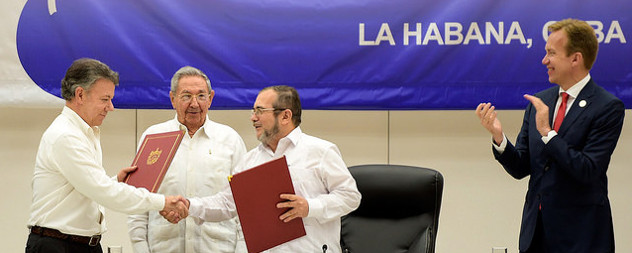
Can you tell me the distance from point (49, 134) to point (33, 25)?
1.81m

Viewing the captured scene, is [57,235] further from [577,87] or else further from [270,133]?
[577,87]

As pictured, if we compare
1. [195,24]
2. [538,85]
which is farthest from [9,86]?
[538,85]

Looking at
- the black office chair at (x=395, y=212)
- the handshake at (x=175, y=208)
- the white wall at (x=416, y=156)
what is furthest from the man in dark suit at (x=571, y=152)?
the white wall at (x=416, y=156)

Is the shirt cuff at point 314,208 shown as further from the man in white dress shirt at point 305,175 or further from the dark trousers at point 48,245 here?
the dark trousers at point 48,245

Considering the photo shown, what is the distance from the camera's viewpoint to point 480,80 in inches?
174

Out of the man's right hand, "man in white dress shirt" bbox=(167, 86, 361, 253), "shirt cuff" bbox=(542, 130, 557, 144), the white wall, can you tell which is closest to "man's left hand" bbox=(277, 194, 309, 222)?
"man in white dress shirt" bbox=(167, 86, 361, 253)

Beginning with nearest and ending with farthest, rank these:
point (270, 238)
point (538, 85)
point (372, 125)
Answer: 1. point (270, 238)
2. point (538, 85)
3. point (372, 125)

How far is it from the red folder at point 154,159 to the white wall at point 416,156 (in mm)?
1562

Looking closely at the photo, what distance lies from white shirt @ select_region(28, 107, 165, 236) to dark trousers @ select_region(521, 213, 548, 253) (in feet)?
5.61

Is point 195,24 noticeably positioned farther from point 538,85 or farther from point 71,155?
point 538,85

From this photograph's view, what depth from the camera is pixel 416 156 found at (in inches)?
189

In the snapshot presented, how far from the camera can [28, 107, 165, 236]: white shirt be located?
9.67ft

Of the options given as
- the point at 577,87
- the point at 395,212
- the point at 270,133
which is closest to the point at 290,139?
the point at 270,133

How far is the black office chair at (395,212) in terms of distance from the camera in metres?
3.44
